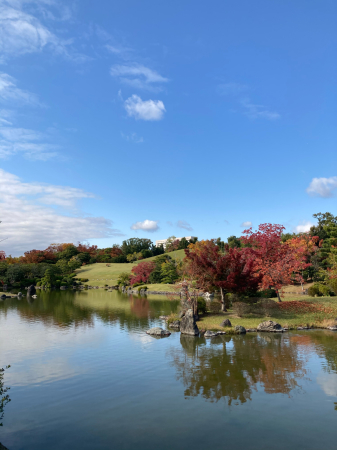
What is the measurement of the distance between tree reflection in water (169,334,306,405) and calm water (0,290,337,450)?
0.04m

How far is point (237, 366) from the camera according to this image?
41.8ft

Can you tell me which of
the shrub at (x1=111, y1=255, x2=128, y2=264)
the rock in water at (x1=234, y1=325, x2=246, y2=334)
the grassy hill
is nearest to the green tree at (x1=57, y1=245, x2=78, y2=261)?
the grassy hill

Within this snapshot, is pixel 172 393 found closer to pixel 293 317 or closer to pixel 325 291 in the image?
pixel 293 317

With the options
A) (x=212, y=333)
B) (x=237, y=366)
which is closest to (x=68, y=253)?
(x=212, y=333)

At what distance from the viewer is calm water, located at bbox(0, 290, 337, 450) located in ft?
24.1

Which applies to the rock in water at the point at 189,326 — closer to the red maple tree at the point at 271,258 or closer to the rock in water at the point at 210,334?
the rock in water at the point at 210,334

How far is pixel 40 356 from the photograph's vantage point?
15.1m

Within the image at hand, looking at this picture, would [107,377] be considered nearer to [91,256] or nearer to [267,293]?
[267,293]

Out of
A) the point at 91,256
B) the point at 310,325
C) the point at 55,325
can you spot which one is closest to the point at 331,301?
the point at 310,325

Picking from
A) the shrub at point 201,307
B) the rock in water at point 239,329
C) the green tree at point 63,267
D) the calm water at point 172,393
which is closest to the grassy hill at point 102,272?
the green tree at point 63,267

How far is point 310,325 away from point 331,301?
5.23 m

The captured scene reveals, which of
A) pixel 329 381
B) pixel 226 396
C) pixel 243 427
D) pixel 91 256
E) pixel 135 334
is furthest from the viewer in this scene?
pixel 91 256

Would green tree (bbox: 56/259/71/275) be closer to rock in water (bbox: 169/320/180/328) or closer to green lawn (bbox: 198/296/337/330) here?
rock in water (bbox: 169/320/180/328)

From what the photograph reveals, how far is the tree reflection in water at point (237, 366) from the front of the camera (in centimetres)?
1022
